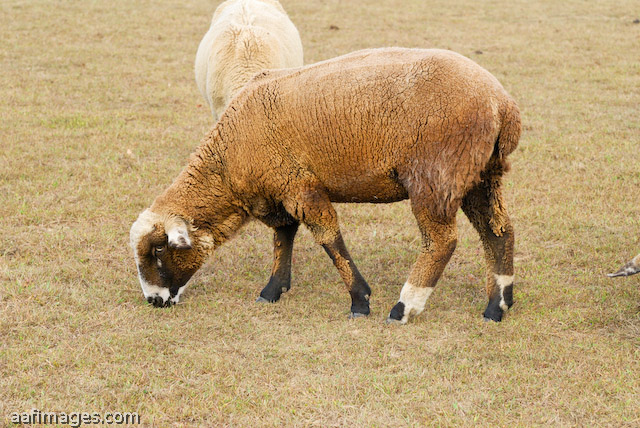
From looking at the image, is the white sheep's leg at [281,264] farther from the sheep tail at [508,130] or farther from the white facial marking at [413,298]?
the sheep tail at [508,130]

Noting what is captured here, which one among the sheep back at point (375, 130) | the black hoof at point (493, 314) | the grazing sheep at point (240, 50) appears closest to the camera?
the sheep back at point (375, 130)

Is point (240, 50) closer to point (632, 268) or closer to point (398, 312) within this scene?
point (398, 312)

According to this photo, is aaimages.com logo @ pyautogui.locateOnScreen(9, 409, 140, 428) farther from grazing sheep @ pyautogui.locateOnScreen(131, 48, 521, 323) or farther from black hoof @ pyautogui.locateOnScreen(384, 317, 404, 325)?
black hoof @ pyautogui.locateOnScreen(384, 317, 404, 325)

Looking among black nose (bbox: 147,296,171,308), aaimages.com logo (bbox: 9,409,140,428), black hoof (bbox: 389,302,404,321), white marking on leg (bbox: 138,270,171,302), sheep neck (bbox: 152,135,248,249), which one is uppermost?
sheep neck (bbox: 152,135,248,249)

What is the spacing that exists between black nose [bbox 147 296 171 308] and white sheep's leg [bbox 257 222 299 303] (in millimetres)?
823

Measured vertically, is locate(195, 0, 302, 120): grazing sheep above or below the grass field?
above

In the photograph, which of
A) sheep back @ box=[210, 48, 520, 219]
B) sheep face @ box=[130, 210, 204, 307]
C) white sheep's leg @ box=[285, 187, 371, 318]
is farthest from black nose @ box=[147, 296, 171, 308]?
white sheep's leg @ box=[285, 187, 371, 318]

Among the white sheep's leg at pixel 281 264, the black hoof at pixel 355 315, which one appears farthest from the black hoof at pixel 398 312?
the white sheep's leg at pixel 281 264

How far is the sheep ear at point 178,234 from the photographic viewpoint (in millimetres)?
5711

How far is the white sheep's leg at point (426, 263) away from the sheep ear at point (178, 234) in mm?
1777

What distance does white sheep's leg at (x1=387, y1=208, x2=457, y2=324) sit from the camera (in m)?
5.50

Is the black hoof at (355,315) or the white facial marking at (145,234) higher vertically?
the white facial marking at (145,234)

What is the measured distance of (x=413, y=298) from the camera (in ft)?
18.8

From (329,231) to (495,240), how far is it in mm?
1375
